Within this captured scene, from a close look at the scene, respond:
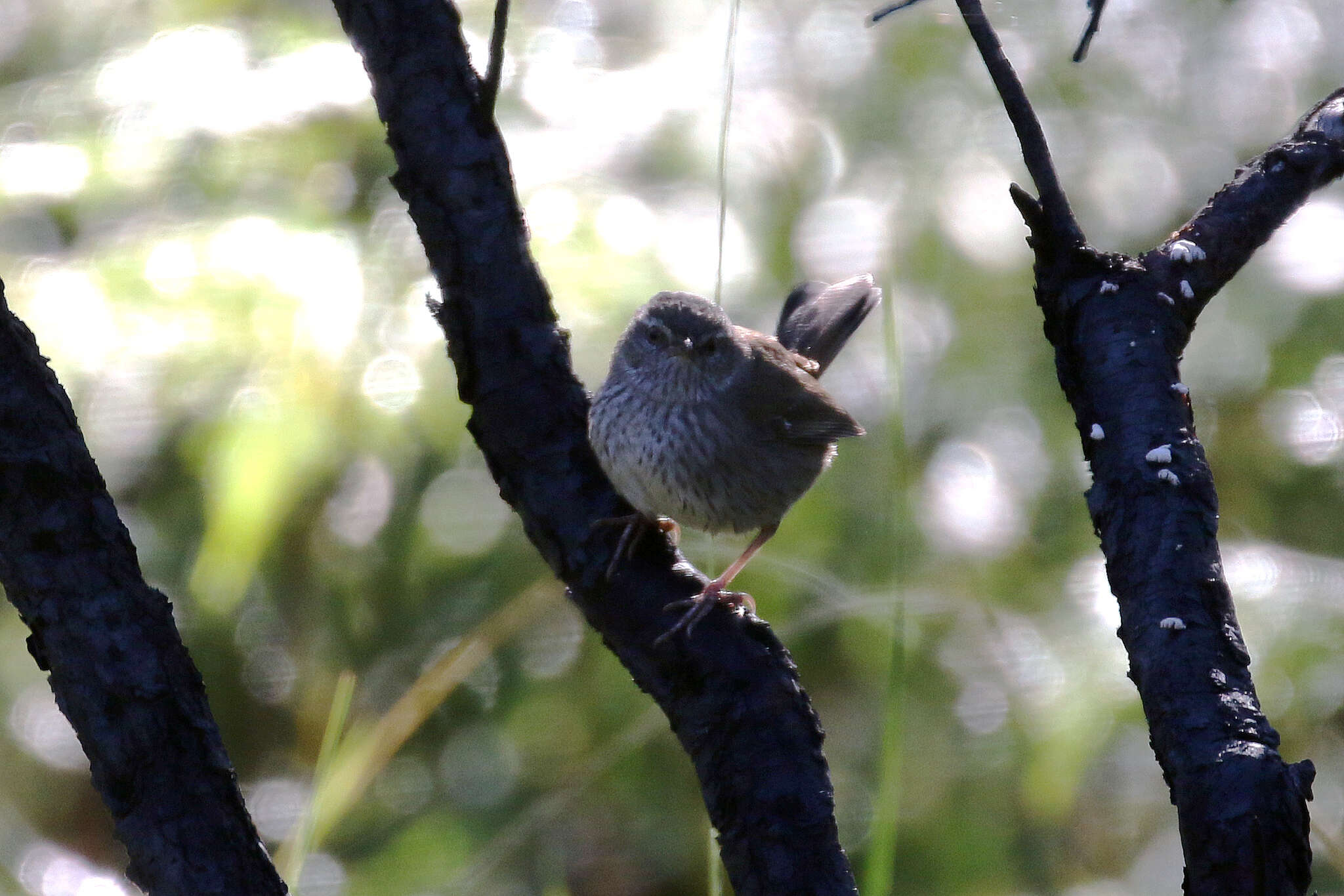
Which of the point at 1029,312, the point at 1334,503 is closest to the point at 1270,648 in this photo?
the point at 1334,503

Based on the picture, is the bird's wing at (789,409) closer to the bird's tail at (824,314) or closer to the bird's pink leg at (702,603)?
the bird's tail at (824,314)

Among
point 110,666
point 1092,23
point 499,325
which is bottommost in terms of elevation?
point 110,666

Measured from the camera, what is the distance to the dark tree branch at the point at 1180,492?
54.8 inches

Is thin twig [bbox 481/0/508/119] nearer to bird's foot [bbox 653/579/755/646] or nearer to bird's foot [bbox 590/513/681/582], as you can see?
bird's foot [bbox 590/513/681/582]

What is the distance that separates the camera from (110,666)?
1655mm

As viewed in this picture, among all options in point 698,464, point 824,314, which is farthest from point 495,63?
point 824,314

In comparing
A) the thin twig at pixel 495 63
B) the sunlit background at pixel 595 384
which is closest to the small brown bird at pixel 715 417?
the sunlit background at pixel 595 384

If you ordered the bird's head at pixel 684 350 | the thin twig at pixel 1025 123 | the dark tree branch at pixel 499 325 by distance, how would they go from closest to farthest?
the thin twig at pixel 1025 123
the dark tree branch at pixel 499 325
the bird's head at pixel 684 350

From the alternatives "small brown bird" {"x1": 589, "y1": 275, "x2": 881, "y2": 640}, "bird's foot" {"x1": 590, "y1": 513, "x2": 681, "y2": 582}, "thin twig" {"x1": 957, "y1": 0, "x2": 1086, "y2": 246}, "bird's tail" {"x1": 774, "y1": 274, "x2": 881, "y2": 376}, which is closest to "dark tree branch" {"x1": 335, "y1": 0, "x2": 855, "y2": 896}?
"bird's foot" {"x1": 590, "y1": 513, "x2": 681, "y2": 582}

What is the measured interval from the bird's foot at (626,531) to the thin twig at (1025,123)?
33.0 inches

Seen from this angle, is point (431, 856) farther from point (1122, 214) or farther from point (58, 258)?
point (1122, 214)

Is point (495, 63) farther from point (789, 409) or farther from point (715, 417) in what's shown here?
point (789, 409)

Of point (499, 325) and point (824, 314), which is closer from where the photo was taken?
point (499, 325)

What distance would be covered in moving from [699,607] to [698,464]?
723 millimetres
